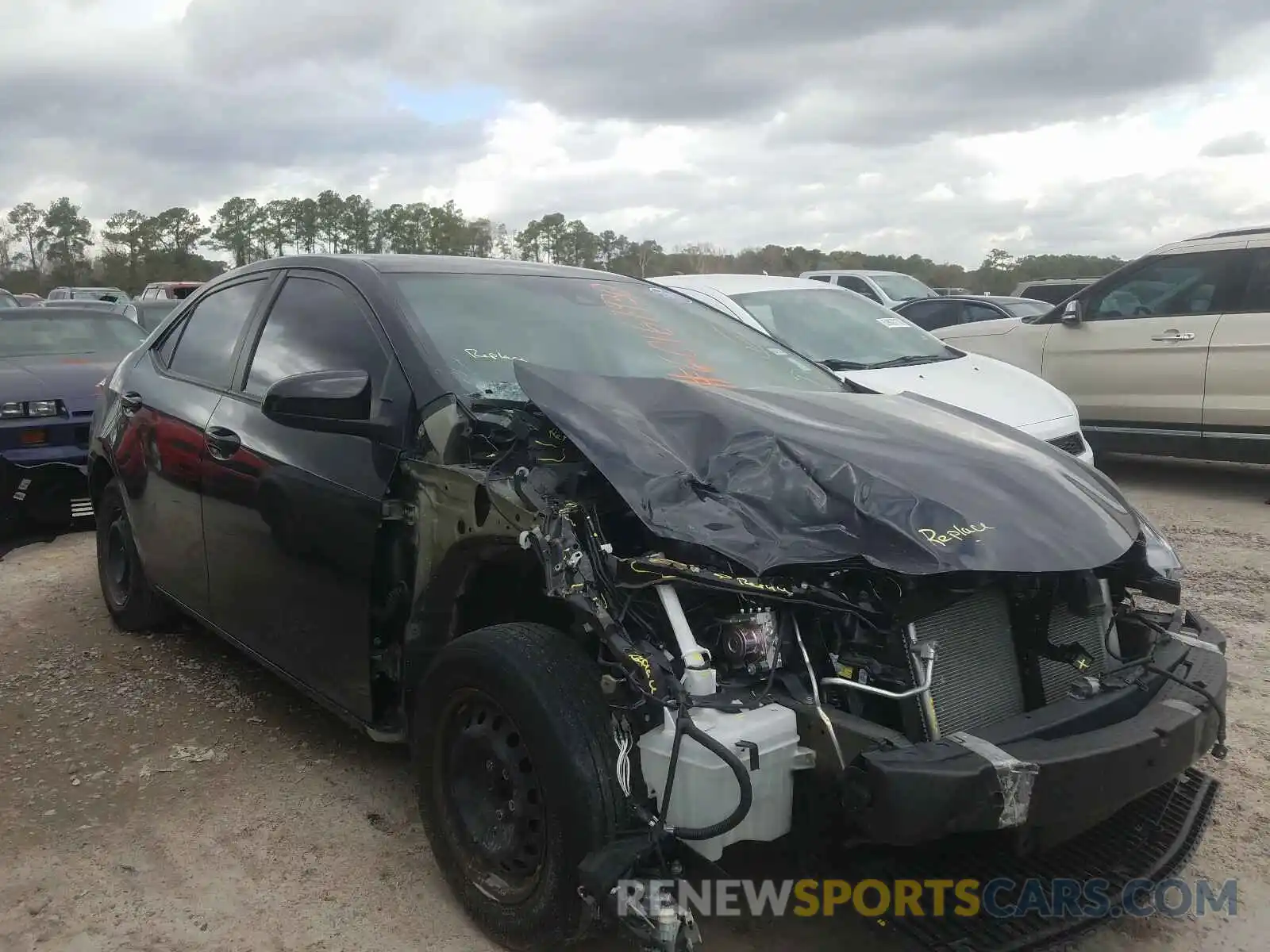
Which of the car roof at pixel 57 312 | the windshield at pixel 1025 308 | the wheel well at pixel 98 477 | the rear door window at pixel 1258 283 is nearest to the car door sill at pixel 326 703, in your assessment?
Answer: the wheel well at pixel 98 477

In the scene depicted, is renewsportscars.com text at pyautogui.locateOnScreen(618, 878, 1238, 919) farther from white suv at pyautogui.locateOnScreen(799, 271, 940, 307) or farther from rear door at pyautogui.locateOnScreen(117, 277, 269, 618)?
white suv at pyautogui.locateOnScreen(799, 271, 940, 307)

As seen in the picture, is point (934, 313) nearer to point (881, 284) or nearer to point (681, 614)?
point (881, 284)

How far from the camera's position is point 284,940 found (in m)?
2.62

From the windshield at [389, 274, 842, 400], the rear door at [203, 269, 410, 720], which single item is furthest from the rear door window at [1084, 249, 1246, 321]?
the rear door at [203, 269, 410, 720]

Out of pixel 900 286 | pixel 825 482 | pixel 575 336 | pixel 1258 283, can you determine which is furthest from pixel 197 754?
pixel 900 286

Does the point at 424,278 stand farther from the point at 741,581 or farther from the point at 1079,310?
the point at 1079,310

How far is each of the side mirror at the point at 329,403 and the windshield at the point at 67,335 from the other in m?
5.96

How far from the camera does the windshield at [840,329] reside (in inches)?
274

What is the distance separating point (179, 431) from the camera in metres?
3.98

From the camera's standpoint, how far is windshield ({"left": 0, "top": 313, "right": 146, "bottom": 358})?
787cm

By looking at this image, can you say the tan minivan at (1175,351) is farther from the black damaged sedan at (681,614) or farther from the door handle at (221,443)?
the door handle at (221,443)

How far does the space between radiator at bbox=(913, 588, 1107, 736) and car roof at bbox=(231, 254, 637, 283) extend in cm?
201

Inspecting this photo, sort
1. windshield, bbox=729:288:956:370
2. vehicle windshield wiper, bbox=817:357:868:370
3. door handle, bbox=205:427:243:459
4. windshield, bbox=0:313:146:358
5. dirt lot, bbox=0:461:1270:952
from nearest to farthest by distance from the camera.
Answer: dirt lot, bbox=0:461:1270:952
door handle, bbox=205:427:243:459
vehicle windshield wiper, bbox=817:357:868:370
windshield, bbox=729:288:956:370
windshield, bbox=0:313:146:358

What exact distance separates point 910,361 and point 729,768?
535 centimetres
